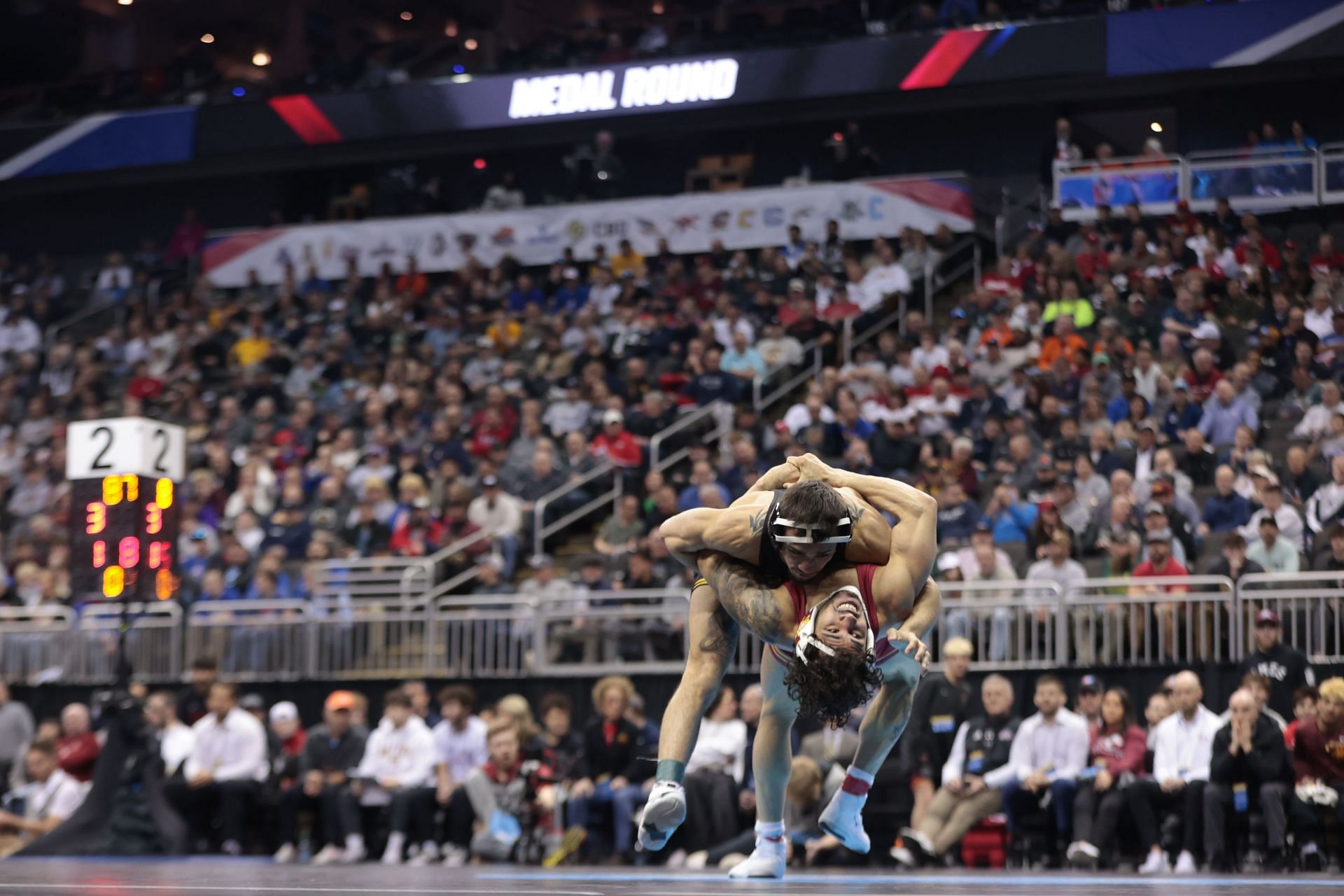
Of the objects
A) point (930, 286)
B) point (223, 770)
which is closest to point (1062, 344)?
point (930, 286)

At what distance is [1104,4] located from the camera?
20.7 meters

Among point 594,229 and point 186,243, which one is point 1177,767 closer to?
point 594,229

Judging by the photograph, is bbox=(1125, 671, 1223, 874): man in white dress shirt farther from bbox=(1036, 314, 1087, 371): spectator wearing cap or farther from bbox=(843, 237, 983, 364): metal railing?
bbox=(843, 237, 983, 364): metal railing

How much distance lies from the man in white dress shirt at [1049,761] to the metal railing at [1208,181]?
795 cm

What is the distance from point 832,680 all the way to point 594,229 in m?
16.1

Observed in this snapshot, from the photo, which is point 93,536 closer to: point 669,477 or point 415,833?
point 415,833

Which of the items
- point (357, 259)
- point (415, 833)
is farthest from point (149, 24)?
point (415, 833)

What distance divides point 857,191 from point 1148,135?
4091mm

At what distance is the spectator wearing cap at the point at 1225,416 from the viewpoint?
14.5m

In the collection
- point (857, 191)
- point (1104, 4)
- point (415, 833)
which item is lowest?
point (415, 833)

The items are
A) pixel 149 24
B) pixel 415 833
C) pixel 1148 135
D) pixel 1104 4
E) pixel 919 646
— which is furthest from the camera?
pixel 149 24

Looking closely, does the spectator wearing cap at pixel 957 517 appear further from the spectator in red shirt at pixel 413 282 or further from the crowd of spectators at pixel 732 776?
the spectator in red shirt at pixel 413 282

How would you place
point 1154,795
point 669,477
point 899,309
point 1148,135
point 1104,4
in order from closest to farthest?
point 1154,795, point 669,477, point 899,309, point 1104,4, point 1148,135

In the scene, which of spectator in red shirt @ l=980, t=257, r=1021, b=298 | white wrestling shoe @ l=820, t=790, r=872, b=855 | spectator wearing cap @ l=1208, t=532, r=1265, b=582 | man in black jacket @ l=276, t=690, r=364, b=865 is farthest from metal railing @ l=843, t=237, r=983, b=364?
white wrestling shoe @ l=820, t=790, r=872, b=855
